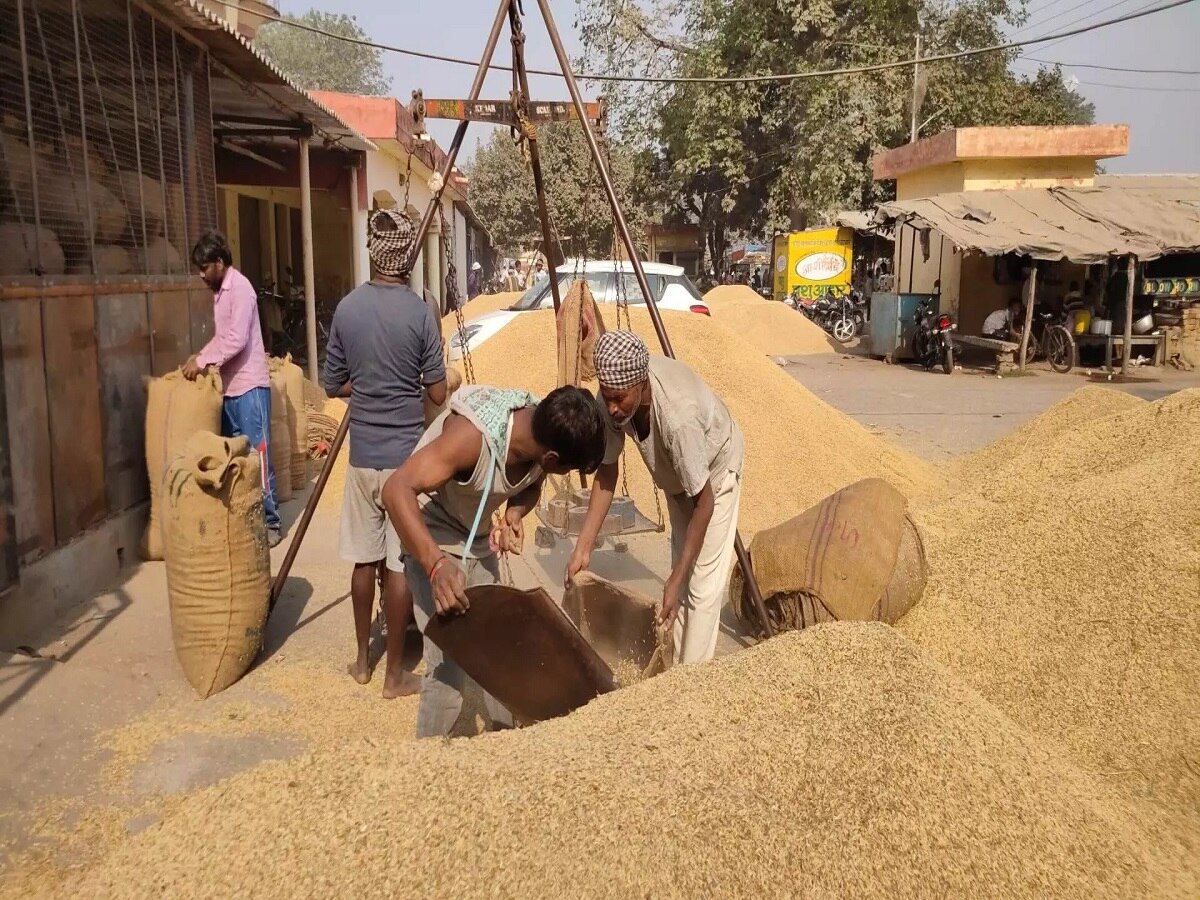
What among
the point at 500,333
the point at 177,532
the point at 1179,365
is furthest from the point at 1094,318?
the point at 177,532

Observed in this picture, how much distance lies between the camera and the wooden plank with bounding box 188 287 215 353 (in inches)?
243

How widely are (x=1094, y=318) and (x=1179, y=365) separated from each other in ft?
5.08

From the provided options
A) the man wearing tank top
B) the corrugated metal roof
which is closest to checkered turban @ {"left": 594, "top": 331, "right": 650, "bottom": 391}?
the man wearing tank top

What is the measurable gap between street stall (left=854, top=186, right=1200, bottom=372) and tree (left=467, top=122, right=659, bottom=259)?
22.0 feet

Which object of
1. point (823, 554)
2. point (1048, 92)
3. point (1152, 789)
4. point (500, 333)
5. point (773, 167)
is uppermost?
point (1048, 92)

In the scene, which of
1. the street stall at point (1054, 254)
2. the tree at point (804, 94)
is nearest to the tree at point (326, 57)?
the tree at point (804, 94)

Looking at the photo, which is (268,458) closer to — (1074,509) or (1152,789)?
(1074,509)

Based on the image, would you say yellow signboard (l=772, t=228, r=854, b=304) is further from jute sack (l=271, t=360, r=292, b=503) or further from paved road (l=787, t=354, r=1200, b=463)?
jute sack (l=271, t=360, r=292, b=503)

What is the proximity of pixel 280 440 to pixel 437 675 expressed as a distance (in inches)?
152

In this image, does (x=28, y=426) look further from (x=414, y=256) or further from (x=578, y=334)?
(x=578, y=334)

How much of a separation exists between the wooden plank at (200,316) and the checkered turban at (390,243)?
2953mm

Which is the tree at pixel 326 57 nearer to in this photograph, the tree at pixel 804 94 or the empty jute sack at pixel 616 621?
the tree at pixel 804 94

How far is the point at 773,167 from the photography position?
26234 millimetres

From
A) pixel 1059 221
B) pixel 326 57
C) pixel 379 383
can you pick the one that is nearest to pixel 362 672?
pixel 379 383
